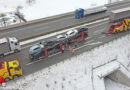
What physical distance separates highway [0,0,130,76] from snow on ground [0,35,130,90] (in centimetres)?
101

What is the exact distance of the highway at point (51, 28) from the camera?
21.1m

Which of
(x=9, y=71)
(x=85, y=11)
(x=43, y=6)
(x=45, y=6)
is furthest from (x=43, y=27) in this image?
(x=43, y=6)

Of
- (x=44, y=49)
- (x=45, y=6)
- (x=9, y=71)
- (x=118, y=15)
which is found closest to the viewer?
(x=9, y=71)

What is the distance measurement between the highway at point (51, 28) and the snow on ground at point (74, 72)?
1012 millimetres

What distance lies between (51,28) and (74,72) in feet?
46.9

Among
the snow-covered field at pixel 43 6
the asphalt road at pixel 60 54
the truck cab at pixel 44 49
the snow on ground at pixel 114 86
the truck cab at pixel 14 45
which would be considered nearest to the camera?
the asphalt road at pixel 60 54

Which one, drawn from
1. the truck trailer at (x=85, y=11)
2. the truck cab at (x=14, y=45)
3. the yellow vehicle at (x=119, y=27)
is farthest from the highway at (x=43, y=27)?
the yellow vehicle at (x=119, y=27)

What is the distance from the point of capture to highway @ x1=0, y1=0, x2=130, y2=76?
21.1m

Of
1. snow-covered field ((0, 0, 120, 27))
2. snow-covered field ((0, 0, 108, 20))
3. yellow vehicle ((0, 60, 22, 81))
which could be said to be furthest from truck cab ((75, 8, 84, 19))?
yellow vehicle ((0, 60, 22, 81))

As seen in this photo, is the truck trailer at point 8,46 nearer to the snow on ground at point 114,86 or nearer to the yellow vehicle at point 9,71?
the yellow vehicle at point 9,71

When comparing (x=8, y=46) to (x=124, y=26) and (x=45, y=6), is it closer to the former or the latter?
(x=124, y=26)

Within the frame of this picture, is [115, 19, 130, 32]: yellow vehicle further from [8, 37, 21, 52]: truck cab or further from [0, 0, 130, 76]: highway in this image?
[8, 37, 21, 52]: truck cab

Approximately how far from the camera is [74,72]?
21.3 metres

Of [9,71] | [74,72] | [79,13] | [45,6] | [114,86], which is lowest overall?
[114,86]
